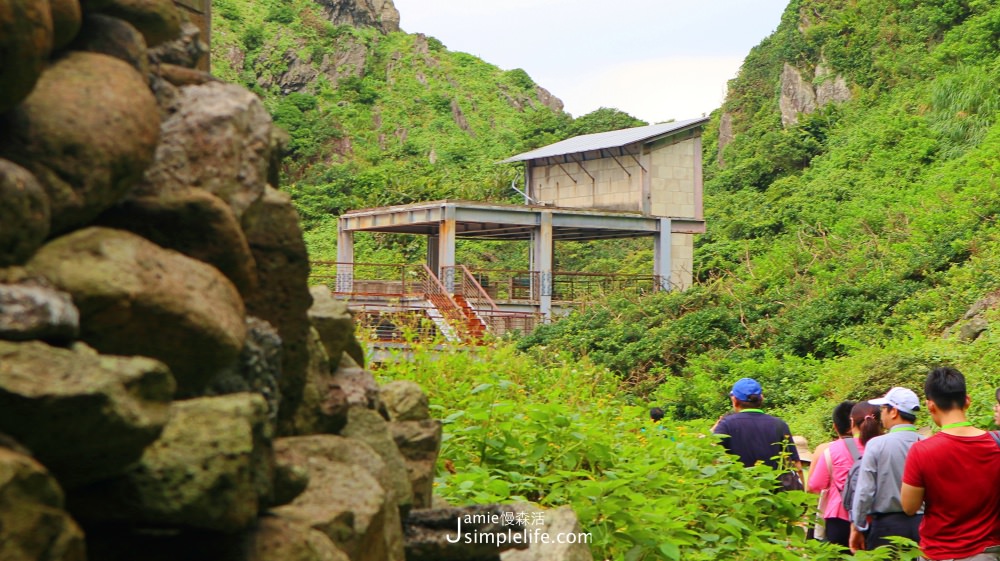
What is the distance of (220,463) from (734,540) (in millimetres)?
4293

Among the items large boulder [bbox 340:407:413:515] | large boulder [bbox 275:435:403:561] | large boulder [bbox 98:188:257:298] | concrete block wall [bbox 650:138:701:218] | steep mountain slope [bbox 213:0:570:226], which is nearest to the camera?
large boulder [bbox 98:188:257:298]

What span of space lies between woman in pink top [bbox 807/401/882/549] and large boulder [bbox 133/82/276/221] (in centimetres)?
494

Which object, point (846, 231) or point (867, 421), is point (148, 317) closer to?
point (867, 421)

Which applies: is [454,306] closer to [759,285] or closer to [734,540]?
[759,285]

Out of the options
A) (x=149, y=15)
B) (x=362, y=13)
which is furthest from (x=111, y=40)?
(x=362, y=13)

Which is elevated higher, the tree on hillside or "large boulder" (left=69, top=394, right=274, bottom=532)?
the tree on hillside

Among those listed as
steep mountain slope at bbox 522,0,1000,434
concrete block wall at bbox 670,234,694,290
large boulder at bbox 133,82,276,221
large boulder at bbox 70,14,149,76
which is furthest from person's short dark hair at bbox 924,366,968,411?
concrete block wall at bbox 670,234,694,290

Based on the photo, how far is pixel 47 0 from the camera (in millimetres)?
2402

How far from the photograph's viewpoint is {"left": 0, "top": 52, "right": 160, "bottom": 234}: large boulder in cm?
243

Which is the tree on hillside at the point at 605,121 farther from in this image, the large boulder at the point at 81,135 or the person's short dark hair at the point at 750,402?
the large boulder at the point at 81,135

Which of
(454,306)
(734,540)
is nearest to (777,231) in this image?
(454,306)

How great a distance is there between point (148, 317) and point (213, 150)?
1.91ft

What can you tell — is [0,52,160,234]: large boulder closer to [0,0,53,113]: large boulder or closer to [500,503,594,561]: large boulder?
[0,0,53,113]: large boulder

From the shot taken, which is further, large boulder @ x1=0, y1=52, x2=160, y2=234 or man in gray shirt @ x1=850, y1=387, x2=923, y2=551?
man in gray shirt @ x1=850, y1=387, x2=923, y2=551
